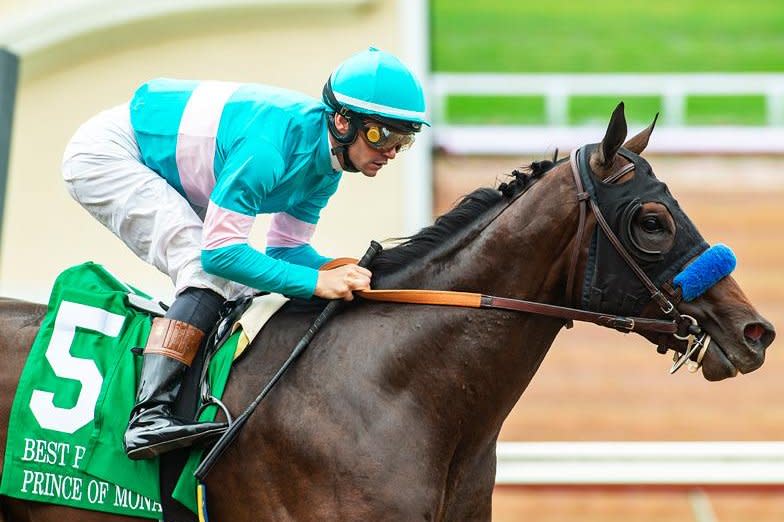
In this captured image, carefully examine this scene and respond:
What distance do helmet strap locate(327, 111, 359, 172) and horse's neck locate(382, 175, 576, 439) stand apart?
48 cm

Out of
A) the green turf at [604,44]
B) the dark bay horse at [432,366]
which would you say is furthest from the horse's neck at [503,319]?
the green turf at [604,44]

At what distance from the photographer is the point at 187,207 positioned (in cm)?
359

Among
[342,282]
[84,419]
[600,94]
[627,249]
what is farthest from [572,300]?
[600,94]

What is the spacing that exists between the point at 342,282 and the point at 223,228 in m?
0.38

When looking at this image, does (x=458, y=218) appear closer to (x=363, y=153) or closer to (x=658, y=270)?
(x=363, y=153)

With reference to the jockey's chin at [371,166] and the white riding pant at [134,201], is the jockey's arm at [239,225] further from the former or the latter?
the jockey's chin at [371,166]

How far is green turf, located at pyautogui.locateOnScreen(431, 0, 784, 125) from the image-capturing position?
7.86 meters

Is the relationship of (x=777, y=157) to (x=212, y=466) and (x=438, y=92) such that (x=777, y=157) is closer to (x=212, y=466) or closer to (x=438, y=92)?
(x=438, y=92)

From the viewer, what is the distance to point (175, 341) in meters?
3.37

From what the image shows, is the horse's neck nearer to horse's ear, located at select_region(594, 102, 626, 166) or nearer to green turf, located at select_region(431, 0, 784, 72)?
horse's ear, located at select_region(594, 102, 626, 166)

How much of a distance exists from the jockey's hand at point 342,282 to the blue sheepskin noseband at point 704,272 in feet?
2.89

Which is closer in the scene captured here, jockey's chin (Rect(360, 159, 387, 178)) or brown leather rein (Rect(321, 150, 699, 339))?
brown leather rein (Rect(321, 150, 699, 339))

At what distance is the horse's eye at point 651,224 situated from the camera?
3264 mm

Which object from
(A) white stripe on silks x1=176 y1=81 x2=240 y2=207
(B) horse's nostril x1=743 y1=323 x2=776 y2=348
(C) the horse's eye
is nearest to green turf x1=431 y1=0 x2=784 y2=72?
(A) white stripe on silks x1=176 y1=81 x2=240 y2=207
